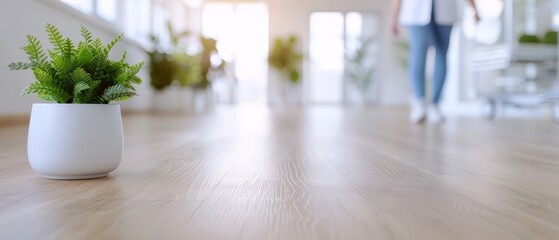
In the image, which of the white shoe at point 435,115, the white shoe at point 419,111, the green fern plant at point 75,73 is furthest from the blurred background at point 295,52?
the green fern plant at point 75,73

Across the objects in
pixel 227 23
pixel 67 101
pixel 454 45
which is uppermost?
pixel 227 23

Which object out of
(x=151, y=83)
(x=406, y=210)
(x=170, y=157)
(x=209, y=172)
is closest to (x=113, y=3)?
(x=151, y=83)

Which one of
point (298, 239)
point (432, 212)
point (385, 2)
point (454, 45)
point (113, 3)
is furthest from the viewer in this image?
point (385, 2)

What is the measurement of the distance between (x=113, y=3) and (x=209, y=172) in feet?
13.3

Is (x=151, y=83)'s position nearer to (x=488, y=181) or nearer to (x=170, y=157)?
(x=170, y=157)

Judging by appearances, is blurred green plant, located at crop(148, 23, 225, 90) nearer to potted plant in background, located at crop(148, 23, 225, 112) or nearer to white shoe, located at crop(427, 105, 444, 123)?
potted plant in background, located at crop(148, 23, 225, 112)

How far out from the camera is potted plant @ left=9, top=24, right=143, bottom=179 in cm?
78

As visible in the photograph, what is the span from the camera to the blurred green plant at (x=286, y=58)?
428 inches

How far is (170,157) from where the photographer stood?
1197mm

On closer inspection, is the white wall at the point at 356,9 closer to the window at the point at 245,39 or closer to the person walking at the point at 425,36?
the window at the point at 245,39

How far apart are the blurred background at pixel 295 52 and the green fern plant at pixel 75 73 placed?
1.71m

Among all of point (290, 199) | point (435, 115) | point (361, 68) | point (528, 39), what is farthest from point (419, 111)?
point (361, 68)

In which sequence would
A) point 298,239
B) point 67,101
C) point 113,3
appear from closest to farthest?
point 298,239 < point 67,101 < point 113,3

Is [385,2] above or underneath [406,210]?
above
